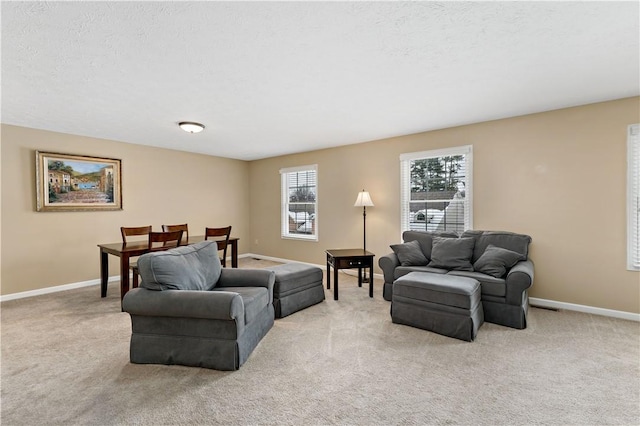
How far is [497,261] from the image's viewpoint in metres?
3.36

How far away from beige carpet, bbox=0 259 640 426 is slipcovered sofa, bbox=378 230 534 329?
245 millimetres

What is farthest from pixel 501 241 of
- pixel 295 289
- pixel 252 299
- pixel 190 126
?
pixel 190 126

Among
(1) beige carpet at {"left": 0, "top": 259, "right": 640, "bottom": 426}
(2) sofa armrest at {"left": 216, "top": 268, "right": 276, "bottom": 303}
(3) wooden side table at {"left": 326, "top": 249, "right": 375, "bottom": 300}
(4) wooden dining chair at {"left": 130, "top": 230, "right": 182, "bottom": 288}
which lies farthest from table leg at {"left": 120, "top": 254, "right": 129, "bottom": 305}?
(3) wooden side table at {"left": 326, "top": 249, "right": 375, "bottom": 300}

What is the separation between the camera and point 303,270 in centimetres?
376

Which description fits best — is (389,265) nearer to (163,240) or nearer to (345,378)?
(345,378)

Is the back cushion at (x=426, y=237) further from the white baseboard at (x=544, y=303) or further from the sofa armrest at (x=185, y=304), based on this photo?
the sofa armrest at (x=185, y=304)

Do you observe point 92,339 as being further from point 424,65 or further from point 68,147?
point 424,65

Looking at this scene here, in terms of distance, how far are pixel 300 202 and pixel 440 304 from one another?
4.06 m

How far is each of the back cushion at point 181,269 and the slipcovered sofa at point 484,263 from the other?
222cm

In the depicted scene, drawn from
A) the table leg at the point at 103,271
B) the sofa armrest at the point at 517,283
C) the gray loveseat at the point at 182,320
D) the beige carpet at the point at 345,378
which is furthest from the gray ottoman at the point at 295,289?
the table leg at the point at 103,271

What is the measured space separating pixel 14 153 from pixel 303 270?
4.33m

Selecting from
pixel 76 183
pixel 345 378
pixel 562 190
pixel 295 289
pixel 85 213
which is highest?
pixel 76 183

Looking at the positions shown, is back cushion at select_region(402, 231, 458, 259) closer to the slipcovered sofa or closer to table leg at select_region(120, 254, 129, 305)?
the slipcovered sofa

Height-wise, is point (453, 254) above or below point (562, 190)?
below
